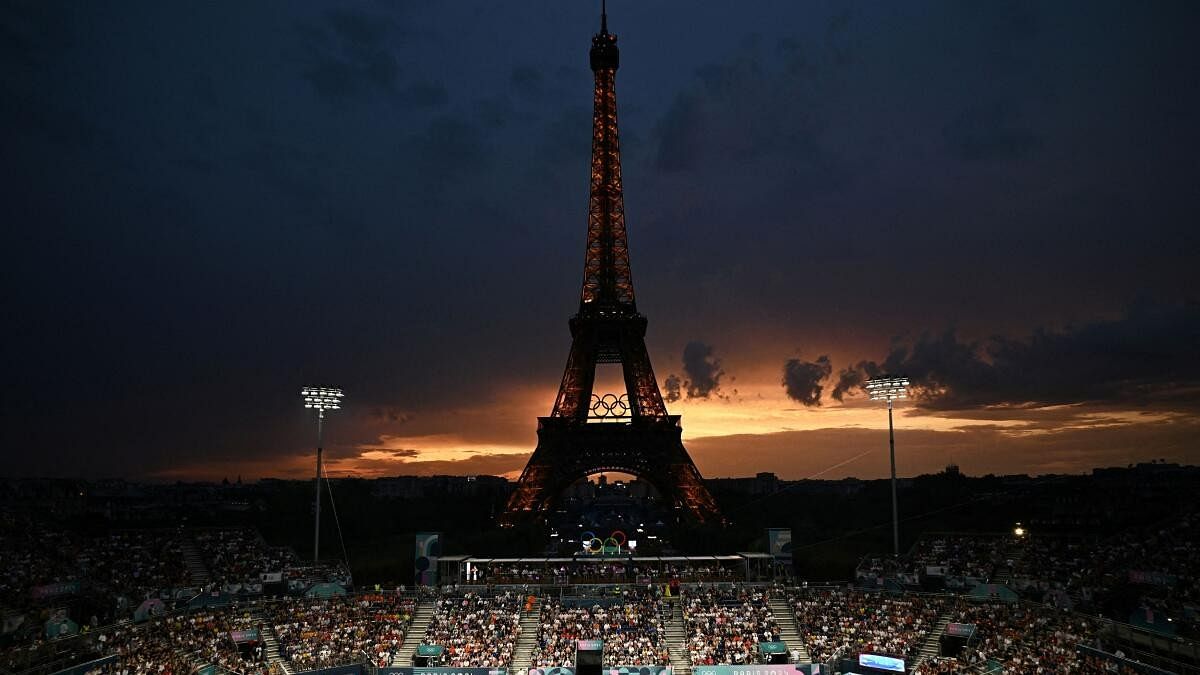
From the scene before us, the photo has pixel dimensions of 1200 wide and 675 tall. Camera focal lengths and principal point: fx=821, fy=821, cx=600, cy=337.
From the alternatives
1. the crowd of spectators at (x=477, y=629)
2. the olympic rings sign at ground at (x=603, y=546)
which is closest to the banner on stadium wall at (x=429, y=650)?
the crowd of spectators at (x=477, y=629)

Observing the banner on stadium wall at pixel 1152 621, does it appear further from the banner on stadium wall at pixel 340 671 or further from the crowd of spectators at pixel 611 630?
the banner on stadium wall at pixel 340 671

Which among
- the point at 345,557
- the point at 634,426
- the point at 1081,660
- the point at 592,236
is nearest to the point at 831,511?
the point at 634,426

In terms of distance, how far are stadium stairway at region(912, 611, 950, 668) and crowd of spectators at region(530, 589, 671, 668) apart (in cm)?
1052

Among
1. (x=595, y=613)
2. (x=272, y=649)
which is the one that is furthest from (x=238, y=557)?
(x=595, y=613)

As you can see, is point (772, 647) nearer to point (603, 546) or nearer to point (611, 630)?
point (611, 630)

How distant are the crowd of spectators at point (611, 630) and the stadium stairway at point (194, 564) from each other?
17.7 meters

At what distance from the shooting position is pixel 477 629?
37406mm

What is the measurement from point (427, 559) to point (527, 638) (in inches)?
315

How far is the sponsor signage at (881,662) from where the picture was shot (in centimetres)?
3281

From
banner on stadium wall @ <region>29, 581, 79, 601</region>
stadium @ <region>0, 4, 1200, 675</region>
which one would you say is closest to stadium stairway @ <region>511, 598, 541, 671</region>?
stadium @ <region>0, 4, 1200, 675</region>

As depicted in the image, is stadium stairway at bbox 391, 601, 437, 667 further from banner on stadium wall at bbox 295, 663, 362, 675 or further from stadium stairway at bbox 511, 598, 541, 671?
stadium stairway at bbox 511, 598, 541, 671

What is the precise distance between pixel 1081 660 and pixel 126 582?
40.9 m

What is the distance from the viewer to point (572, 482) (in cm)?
5403

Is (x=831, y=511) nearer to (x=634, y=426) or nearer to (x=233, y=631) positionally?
(x=634, y=426)
